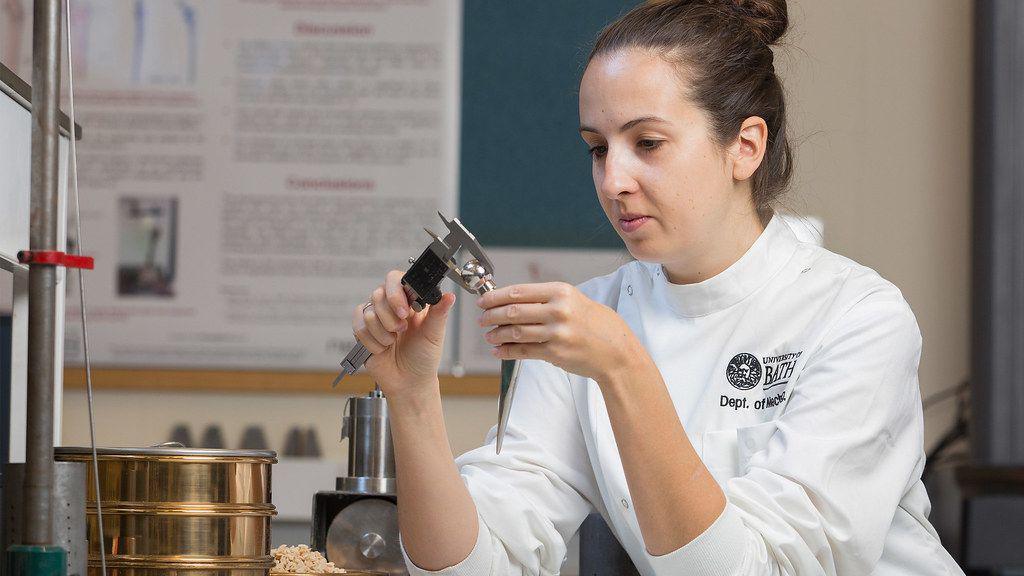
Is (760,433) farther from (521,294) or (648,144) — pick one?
(521,294)

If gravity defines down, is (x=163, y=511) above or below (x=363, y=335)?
below

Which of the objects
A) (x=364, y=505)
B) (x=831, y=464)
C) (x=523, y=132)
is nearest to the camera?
(x=831, y=464)

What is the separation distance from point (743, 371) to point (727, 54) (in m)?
0.37

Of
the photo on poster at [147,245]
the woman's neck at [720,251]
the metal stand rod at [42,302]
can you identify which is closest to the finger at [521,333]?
the metal stand rod at [42,302]

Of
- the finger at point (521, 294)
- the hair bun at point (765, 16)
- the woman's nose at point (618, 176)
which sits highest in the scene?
the hair bun at point (765, 16)

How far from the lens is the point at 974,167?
2.83 m

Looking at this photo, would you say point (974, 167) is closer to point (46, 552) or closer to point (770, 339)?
point (770, 339)

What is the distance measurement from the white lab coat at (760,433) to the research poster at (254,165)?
4.97 feet

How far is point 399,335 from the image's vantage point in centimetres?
104

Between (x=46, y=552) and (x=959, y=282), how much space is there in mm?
2590

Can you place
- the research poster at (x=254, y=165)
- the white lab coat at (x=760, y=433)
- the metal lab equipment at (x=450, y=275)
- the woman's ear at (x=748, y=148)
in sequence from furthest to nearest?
1. the research poster at (x=254, y=165)
2. the woman's ear at (x=748, y=148)
3. the white lab coat at (x=760, y=433)
4. the metal lab equipment at (x=450, y=275)

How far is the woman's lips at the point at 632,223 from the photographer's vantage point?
124 cm

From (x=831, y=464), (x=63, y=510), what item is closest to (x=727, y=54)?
(x=831, y=464)

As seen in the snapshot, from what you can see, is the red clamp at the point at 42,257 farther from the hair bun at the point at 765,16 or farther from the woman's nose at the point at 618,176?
the hair bun at the point at 765,16
